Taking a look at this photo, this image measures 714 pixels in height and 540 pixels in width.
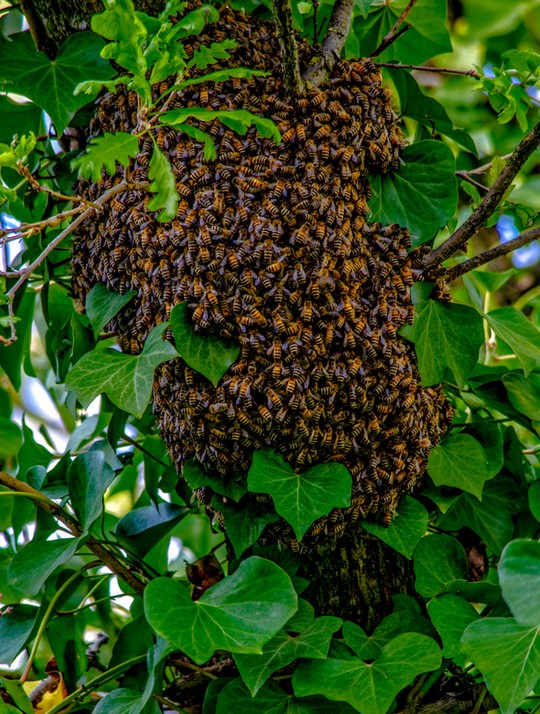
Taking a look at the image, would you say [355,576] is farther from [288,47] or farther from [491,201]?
[288,47]

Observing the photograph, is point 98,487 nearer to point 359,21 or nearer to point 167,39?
point 167,39

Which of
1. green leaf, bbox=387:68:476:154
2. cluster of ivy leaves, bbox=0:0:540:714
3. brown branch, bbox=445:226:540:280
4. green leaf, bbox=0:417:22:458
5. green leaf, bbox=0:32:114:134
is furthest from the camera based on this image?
green leaf, bbox=0:417:22:458

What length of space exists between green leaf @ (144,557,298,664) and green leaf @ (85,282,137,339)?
0.36 meters

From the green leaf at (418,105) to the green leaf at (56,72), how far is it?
1.52ft

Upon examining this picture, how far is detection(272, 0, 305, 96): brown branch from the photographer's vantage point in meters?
1.04

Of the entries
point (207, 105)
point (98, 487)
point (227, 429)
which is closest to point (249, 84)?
point (207, 105)

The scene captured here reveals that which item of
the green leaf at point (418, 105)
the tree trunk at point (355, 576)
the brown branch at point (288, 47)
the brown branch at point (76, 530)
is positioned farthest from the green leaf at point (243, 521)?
the green leaf at point (418, 105)

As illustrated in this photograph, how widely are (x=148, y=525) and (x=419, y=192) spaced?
0.68 meters

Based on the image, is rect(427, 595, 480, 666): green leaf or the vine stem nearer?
rect(427, 595, 480, 666): green leaf

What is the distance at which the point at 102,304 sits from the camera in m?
1.14

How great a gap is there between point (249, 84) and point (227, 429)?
475 mm

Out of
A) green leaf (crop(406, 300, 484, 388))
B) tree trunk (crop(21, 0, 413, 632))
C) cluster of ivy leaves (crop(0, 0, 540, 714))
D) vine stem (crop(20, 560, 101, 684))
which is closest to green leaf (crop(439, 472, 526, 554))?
cluster of ivy leaves (crop(0, 0, 540, 714))

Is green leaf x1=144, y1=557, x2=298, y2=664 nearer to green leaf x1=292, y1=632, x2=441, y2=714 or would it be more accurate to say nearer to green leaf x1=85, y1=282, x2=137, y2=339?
green leaf x1=292, y1=632, x2=441, y2=714

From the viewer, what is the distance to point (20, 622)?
1.24 meters
